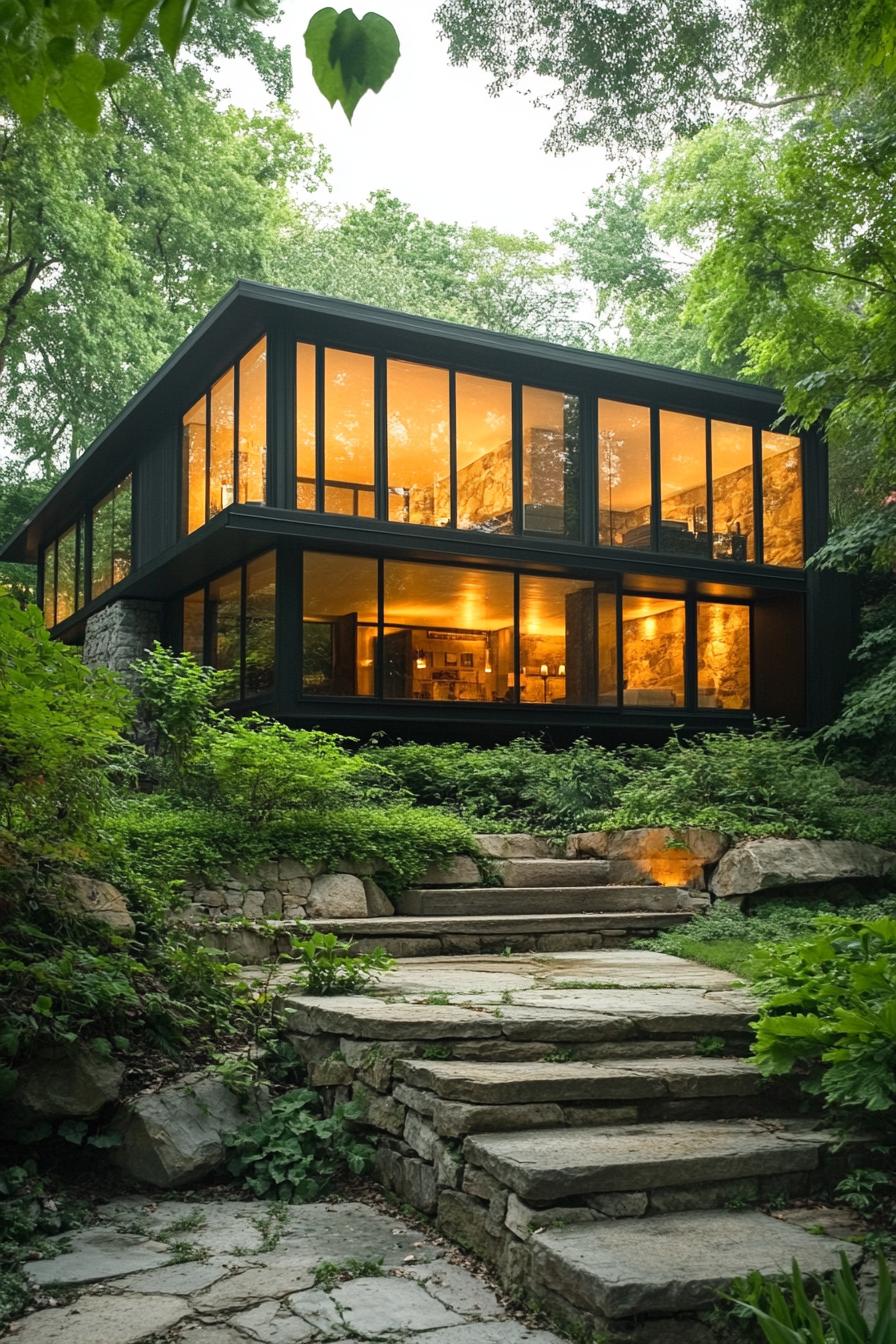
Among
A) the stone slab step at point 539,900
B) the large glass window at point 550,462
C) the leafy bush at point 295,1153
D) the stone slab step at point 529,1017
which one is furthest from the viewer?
the large glass window at point 550,462

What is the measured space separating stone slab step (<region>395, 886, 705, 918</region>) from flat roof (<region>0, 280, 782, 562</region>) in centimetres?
759

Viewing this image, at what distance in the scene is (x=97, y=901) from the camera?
18.0ft

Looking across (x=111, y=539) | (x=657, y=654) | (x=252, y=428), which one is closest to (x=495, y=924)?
(x=252, y=428)

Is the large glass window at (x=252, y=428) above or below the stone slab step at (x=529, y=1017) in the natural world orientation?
above

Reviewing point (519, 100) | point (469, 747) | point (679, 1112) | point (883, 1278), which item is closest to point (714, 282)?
point (519, 100)

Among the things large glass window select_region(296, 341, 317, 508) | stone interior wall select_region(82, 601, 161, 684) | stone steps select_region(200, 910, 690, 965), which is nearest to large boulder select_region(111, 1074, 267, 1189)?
stone steps select_region(200, 910, 690, 965)

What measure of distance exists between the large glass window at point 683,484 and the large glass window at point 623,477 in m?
0.29

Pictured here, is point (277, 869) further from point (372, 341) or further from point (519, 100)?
point (519, 100)

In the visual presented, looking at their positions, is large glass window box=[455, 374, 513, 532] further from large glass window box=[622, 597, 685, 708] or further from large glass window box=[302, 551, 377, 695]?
large glass window box=[622, 597, 685, 708]

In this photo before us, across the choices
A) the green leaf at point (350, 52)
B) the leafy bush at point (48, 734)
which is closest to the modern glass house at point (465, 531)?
the leafy bush at point (48, 734)

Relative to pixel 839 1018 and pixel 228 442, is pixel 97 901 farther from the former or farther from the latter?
pixel 228 442

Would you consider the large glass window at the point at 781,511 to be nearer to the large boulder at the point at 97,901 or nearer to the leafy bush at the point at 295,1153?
the large boulder at the point at 97,901

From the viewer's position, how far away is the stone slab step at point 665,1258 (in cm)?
318

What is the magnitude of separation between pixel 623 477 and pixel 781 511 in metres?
2.73
